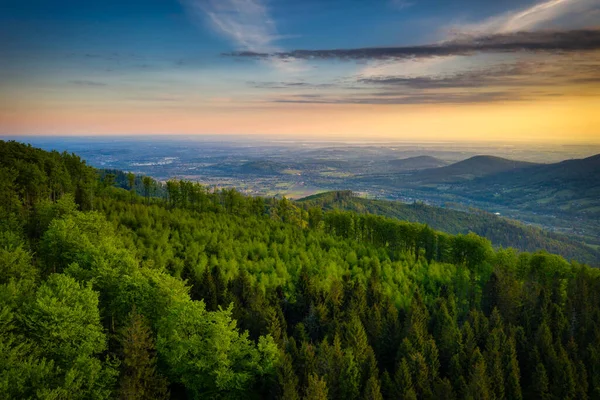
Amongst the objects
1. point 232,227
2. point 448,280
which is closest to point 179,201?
point 232,227

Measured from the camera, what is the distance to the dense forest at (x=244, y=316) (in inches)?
1200

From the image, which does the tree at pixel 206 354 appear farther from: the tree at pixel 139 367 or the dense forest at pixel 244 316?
the tree at pixel 139 367

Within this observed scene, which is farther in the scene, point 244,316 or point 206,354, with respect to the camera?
point 244,316

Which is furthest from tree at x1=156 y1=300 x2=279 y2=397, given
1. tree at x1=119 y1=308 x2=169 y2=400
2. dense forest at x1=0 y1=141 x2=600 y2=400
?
tree at x1=119 y1=308 x2=169 y2=400

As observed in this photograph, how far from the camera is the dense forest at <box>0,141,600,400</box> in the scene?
1200 inches

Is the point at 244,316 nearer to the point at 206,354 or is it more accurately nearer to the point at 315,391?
the point at 206,354

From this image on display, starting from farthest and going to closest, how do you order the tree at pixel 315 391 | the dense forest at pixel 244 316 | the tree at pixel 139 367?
the tree at pixel 315 391 < the dense forest at pixel 244 316 < the tree at pixel 139 367

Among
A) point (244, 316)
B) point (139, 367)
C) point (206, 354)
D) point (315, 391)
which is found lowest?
point (244, 316)

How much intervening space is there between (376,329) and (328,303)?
10.2 metres

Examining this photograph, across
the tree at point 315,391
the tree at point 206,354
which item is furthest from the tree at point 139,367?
the tree at point 315,391

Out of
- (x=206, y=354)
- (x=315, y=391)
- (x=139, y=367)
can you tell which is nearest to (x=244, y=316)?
(x=206, y=354)

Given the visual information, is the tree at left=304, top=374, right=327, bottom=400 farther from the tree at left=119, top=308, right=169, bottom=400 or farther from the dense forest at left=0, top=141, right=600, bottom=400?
the tree at left=119, top=308, right=169, bottom=400

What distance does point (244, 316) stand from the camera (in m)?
48.4

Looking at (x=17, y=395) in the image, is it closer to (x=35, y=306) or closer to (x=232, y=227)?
(x=35, y=306)
